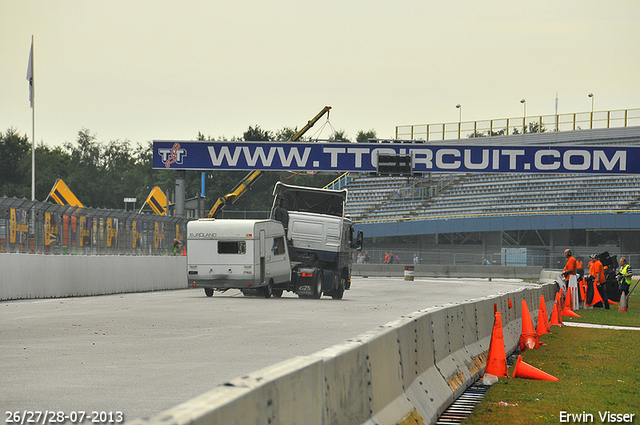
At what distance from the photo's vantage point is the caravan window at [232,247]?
26.5 m

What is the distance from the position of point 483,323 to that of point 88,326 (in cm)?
730

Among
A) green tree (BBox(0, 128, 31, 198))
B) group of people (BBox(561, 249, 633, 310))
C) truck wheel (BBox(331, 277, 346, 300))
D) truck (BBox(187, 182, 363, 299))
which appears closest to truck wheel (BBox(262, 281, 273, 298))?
truck (BBox(187, 182, 363, 299))

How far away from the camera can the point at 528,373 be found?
10.6 metres

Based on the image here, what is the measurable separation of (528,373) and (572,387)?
0.76m

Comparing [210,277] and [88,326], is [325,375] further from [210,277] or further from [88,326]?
[210,277]

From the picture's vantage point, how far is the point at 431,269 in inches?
2360

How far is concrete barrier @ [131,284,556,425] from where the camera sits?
3615 mm

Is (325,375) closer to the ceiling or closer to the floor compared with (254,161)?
closer to the floor

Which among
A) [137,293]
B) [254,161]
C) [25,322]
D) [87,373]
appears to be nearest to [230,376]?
[87,373]

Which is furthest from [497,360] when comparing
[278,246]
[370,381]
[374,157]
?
[374,157]

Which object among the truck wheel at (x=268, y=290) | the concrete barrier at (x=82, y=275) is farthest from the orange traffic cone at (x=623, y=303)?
the concrete barrier at (x=82, y=275)

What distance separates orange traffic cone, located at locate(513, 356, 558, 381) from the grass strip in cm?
11

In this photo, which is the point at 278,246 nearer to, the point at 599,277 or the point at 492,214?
the point at 599,277

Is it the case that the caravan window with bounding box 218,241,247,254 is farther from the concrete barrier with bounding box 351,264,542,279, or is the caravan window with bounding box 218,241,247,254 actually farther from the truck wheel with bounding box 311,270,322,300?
the concrete barrier with bounding box 351,264,542,279
